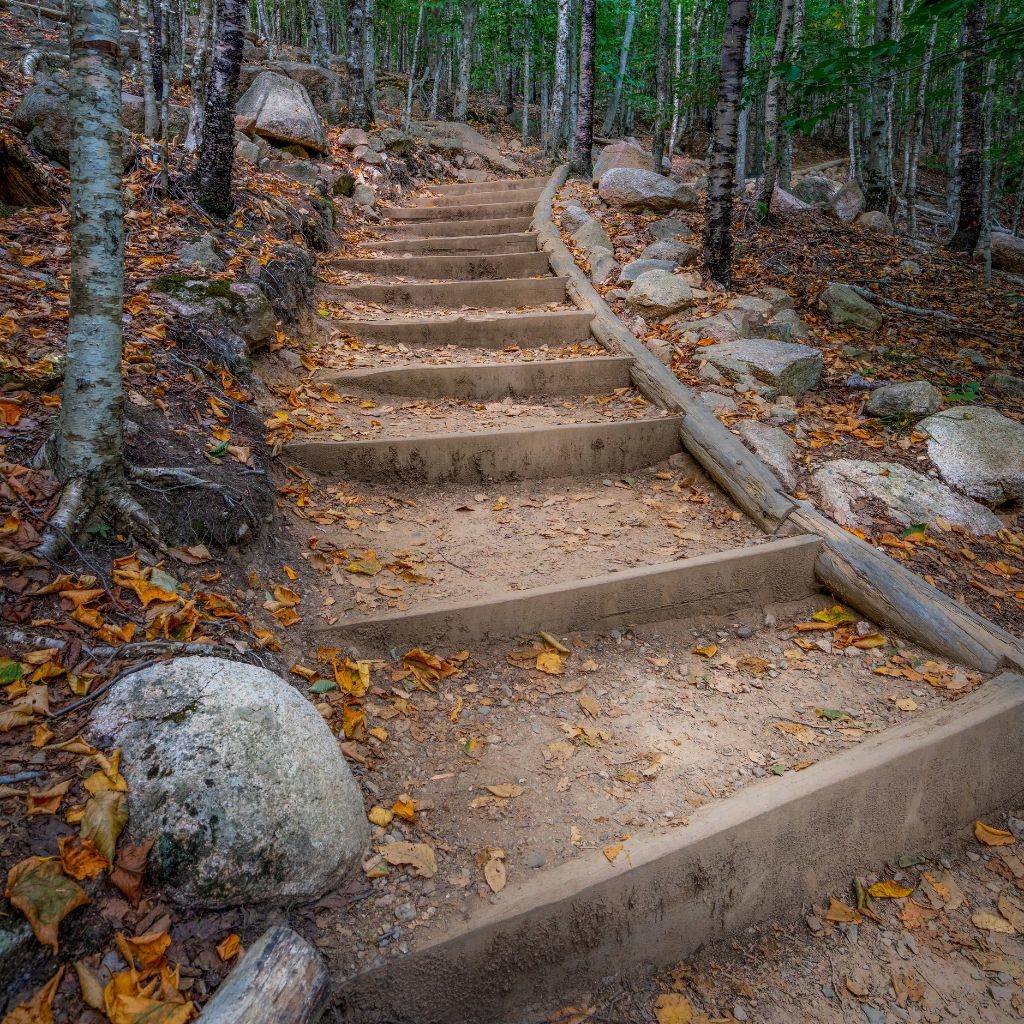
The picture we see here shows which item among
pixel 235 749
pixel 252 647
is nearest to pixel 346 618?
pixel 252 647

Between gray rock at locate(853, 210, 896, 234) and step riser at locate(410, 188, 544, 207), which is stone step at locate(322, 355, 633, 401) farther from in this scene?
gray rock at locate(853, 210, 896, 234)

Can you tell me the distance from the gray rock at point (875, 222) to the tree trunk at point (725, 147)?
5748mm

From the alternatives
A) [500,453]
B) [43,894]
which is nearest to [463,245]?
[500,453]

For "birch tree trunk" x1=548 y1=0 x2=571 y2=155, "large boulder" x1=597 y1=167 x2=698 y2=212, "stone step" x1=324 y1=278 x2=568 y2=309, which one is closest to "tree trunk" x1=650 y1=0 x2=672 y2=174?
"birch tree trunk" x1=548 y1=0 x2=571 y2=155

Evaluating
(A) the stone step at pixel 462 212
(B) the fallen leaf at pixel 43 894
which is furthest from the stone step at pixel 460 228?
(B) the fallen leaf at pixel 43 894

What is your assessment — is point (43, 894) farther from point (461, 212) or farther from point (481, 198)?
point (481, 198)

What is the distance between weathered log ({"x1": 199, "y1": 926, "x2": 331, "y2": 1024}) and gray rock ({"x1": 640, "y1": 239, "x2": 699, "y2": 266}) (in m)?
6.11

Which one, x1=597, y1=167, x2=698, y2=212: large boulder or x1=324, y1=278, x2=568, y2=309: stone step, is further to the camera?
x1=597, y1=167, x2=698, y2=212: large boulder

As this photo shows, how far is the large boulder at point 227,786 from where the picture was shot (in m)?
1.57

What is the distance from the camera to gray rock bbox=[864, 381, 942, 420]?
4141 millimetres

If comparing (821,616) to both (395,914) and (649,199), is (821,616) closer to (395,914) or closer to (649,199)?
(395,914)

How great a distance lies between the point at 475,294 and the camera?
242 inches

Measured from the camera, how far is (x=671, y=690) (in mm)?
2719

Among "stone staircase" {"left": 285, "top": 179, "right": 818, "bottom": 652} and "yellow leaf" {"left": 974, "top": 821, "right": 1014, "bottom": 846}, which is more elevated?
"stone staircase" {"left": 285, "top": 179, "right": 818, "bottom": 652}
